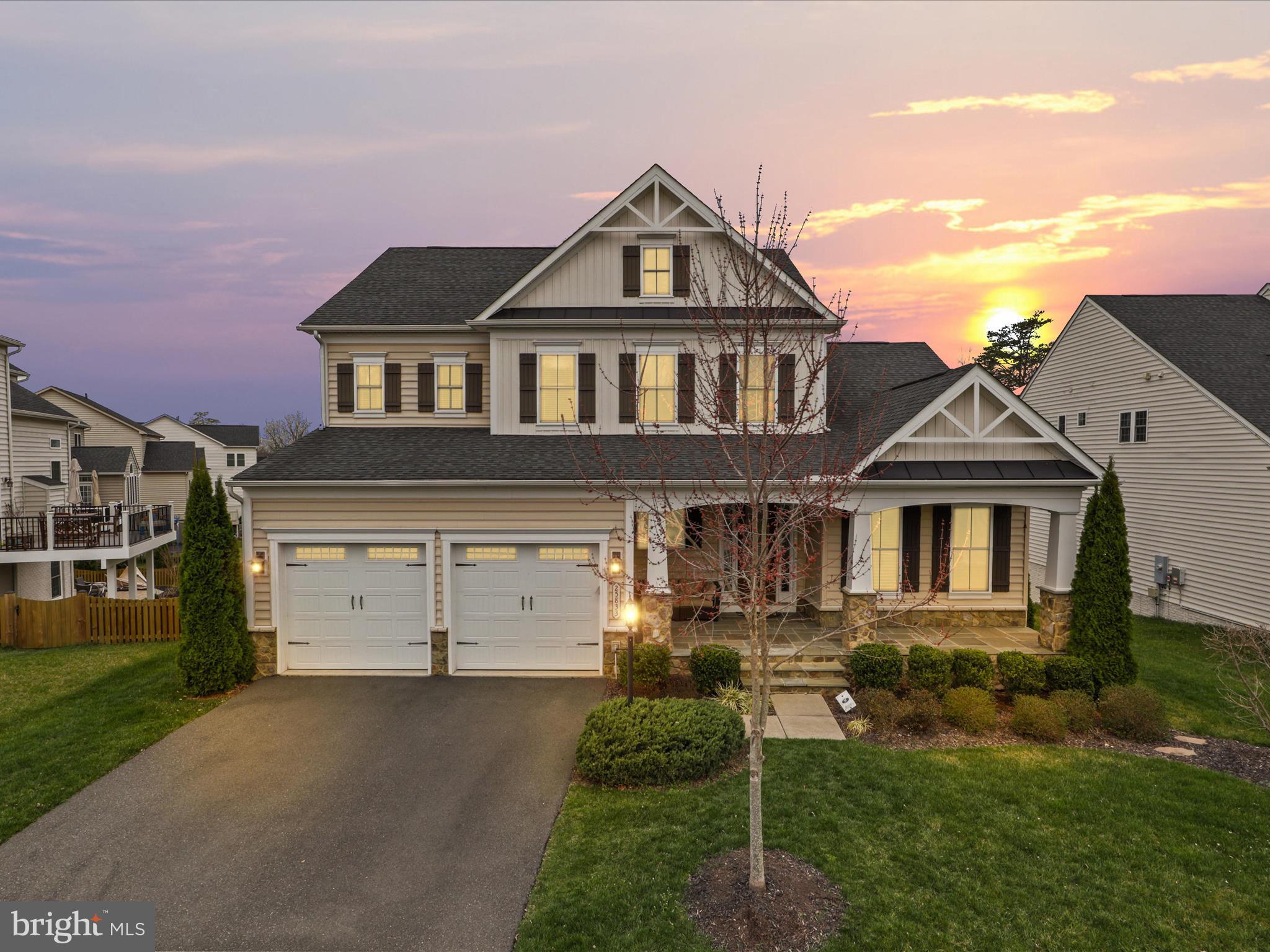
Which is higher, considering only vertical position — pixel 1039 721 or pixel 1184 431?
pixel 1184 431

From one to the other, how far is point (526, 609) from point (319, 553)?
4.44m

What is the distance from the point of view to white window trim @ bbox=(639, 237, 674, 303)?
519 inches

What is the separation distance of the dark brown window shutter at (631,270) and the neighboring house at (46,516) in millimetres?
17911

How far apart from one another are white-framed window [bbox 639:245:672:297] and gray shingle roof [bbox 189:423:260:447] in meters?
54.8

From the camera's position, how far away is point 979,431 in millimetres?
11609

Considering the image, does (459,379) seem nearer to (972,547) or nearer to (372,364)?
(372,364)

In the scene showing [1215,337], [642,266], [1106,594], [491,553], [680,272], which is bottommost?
[1106,594]

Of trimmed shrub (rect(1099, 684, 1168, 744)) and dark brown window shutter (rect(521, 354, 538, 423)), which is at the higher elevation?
dark brown window shutter (rect(521, 354, 538, 423))

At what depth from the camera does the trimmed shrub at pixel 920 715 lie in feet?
30.0

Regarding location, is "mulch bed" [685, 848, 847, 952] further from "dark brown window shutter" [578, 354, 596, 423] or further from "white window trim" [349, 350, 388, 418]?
"white window trim" [349, 350, 388, 418]

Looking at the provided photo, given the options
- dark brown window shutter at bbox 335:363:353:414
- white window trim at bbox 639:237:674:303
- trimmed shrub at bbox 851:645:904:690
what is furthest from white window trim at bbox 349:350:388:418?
trimmed shrub at bbox 851:645:904:690

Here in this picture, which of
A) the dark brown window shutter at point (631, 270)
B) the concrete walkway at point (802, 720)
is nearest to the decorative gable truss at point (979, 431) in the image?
the concrete walkway at point (802, 720)

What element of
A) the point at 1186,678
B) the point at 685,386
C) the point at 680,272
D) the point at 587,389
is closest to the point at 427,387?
the point at 587,389

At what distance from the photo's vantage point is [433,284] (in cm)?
1553
